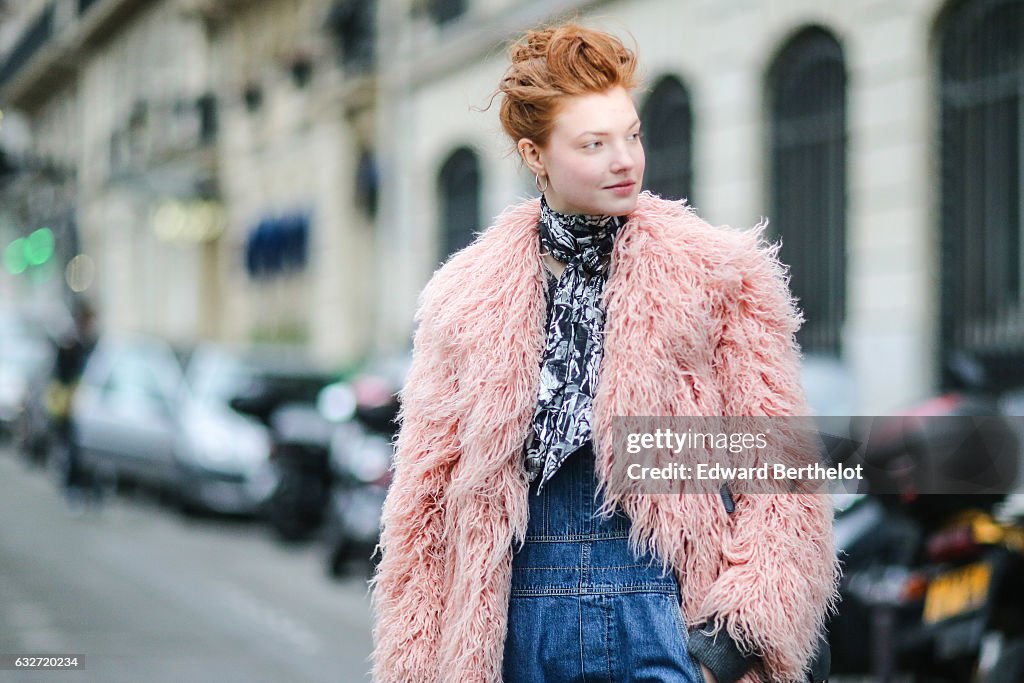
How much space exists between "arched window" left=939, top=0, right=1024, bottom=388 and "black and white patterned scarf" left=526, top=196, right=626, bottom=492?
318 inches

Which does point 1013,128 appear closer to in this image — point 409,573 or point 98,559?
point 98,559

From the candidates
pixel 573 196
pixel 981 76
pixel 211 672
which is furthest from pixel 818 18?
pixel 573 196

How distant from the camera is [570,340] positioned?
2363 millimetres

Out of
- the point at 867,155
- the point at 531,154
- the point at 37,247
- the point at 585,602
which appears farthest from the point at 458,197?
the point at 585,602

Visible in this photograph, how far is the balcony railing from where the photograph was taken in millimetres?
41844

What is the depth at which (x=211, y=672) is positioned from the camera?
20.5 feet

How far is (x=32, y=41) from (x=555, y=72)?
4499cm

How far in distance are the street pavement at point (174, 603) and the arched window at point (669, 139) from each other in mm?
5524

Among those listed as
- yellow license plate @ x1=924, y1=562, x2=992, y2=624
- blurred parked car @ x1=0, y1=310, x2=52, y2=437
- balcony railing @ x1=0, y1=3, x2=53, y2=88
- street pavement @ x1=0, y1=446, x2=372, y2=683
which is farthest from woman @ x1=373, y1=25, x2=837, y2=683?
balcony railing @ x1=0, y1=3, x2=53, y2=88

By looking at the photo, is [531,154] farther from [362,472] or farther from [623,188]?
[362,472]

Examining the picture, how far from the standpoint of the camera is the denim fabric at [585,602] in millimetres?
2176

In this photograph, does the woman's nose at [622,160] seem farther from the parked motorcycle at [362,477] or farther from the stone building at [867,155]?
the parked motorcycle at [362,477]

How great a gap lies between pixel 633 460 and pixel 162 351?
12050 millimetres

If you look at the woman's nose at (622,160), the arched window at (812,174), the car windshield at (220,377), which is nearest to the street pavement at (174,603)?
the car windshield at (220,377)
